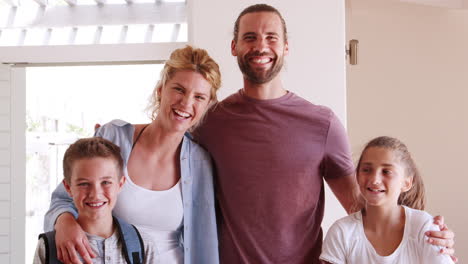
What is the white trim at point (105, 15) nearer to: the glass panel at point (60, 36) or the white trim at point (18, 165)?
the glass panel at point (60, 36)

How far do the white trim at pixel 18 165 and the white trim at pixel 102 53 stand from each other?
35 centimetres

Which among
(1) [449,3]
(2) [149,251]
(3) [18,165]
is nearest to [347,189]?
(2) [149,251]

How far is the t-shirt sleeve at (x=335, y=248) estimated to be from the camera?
1.78 meters

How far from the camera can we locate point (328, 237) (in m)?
1.84

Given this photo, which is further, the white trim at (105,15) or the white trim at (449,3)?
the white trim at (449,3)

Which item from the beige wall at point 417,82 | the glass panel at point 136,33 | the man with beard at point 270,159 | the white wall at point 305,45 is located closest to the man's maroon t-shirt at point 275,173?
the man with beard at point 270,159

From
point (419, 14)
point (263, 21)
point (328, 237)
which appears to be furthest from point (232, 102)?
point (419, 14)

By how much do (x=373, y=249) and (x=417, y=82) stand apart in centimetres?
459

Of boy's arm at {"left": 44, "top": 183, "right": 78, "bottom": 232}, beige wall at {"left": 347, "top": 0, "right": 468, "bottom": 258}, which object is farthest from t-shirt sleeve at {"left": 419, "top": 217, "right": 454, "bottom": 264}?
beige wall at {"left": 347, "top": 0, "right": 468, "bottom": 258}

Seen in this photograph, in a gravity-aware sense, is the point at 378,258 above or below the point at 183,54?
below

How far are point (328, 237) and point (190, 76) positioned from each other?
2.47 ft

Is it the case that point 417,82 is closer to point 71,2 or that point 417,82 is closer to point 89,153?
point 71,2

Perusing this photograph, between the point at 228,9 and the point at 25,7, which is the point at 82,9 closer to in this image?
the point at 25,7

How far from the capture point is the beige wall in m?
5.93
